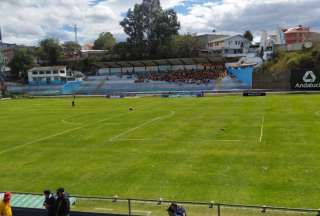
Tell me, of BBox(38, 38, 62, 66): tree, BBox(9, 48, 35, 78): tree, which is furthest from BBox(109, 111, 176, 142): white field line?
BBox(38, 38, 62, 66): tree

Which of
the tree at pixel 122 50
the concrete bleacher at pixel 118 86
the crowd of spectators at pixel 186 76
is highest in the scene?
the tree at pixel 122 50

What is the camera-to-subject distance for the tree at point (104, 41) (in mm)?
183062

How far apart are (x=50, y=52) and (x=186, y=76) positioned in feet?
215

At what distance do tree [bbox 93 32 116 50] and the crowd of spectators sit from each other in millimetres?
69932

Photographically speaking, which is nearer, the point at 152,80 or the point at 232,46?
the point at 152,80

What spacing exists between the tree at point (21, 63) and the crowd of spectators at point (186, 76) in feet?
154

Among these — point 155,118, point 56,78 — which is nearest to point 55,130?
point 155,118

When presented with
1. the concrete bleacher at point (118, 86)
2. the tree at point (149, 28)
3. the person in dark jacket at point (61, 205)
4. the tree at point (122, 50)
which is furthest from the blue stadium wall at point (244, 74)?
the person in dark jacket at point (61, 205)

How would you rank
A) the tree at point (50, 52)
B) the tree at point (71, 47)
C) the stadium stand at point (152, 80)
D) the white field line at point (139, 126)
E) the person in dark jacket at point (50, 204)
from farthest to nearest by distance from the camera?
the tree at point (71, 47) < the tree at point (50, 52) < the stadium stand at point (152, 80) < the white field line at point (139, 126) < the person in dark jacket at point (50, 204)

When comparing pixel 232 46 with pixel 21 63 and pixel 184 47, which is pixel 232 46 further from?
pixel 21 63

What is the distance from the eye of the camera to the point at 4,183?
2227 cm

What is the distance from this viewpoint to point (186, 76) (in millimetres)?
108875

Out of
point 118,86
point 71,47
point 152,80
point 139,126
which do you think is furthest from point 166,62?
point 139,126

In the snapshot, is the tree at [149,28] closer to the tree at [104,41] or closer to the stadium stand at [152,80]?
the stadium stand at [152,80]
